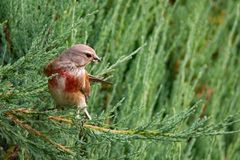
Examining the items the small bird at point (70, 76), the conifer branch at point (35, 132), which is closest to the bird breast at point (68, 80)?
the small bird at point (70, 76)

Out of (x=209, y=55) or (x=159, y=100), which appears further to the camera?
(x=209, y=55)

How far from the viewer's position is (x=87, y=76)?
286cm

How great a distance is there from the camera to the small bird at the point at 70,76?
2723mm

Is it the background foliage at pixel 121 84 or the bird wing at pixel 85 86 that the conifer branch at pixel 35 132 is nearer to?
the background foliage at pixel 121 84

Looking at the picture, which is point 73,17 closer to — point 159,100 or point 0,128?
point 0,128

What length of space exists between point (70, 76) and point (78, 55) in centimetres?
10

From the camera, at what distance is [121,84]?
4164 mm

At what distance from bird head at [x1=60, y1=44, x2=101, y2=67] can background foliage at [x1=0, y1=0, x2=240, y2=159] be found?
6cm

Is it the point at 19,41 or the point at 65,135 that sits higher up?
the point at 19,41

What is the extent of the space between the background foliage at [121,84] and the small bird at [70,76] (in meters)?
0.07

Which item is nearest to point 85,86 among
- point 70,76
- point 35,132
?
point 70,76

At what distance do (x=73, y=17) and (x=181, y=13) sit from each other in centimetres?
202

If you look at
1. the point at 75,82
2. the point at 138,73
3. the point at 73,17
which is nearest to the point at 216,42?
the point at 138,73

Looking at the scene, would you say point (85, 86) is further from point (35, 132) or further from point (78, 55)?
point (35, 132)
